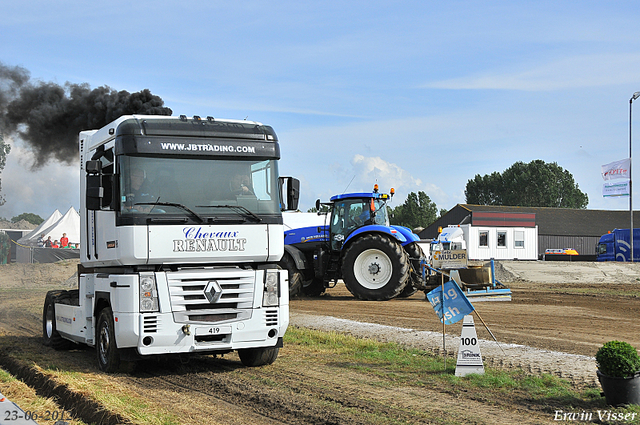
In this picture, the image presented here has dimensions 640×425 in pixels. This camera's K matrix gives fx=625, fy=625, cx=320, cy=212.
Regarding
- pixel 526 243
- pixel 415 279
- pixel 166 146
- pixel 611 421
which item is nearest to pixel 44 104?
pixel 166 146

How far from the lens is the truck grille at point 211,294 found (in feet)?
25.1

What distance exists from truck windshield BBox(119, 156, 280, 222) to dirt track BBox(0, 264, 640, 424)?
2.10m

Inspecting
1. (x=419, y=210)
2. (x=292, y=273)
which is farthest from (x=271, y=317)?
(x=419, y=210)

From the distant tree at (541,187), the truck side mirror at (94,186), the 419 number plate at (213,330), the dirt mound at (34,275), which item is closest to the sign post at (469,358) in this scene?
the 419 number plate at (213,330)

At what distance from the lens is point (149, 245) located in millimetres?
7465

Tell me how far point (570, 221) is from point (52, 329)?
57221mm

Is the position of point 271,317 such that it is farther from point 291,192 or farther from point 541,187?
point 541,187

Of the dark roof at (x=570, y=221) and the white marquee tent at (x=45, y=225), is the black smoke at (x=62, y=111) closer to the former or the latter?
the white marquee tent at (x=45, y=225)

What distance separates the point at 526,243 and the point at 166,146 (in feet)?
141

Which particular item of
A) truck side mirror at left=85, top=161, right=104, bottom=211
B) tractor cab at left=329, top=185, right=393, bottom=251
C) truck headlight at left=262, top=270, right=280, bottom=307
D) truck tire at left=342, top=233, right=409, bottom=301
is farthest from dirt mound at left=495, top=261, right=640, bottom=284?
truck side mirror at left=85, top=161, right=104, bottom=211

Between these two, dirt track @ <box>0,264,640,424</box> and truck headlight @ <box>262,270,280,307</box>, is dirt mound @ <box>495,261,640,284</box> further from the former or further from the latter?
truck headlight @ <box>262,270,280,307</box>

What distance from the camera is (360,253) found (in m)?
17.2

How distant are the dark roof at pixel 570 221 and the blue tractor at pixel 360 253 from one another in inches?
1450

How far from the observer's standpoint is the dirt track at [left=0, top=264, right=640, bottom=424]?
6.07 meters
